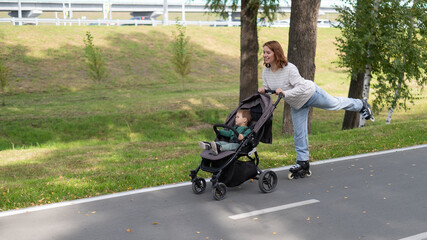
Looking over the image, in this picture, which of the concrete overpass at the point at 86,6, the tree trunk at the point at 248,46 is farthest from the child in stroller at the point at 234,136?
the concrete overpass at the point at 86,6

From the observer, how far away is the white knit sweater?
703 cm

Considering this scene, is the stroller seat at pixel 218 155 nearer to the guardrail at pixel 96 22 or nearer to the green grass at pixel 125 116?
the green grass at pixel 125 116

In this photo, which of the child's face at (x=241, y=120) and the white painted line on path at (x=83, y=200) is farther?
the child's face at (x=241, y=120)

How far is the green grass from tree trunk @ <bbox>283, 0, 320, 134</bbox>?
2.10 m

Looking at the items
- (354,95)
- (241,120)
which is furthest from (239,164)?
(354,95)

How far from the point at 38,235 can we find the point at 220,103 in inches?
791

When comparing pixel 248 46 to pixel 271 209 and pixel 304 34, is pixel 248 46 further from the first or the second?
pixel 271 209

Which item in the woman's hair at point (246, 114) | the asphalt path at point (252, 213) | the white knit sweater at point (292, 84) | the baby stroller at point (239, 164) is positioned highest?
the white knit sweater at point (292, 84)

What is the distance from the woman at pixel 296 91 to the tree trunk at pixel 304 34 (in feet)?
18.1

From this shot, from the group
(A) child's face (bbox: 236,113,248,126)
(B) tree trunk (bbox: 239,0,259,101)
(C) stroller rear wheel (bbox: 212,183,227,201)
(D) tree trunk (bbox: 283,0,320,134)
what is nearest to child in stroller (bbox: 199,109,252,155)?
(A) child's face (bbox: 236,113,248,126)

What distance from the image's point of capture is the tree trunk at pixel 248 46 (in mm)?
17734

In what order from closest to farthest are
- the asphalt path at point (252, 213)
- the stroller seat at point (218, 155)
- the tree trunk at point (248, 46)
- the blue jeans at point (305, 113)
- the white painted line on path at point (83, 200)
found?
the asphalt path at point (252, 213) → the white painted line on path at point (83, 200) → the stroller seat at point (218, 155) → the blue jeans at point (305, 113) → the tree trunk at point (248, 46)

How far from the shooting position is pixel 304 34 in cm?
1298

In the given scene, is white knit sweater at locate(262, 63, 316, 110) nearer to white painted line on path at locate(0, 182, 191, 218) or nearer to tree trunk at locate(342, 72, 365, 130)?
white painted line on path at locate(0, 182, 191, 218)
